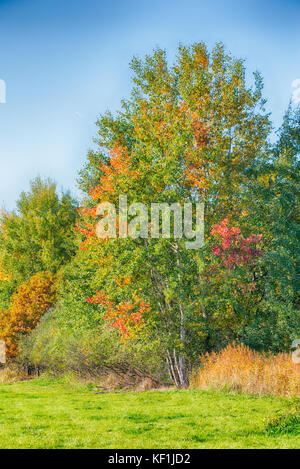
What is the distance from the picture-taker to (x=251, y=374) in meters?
11.2

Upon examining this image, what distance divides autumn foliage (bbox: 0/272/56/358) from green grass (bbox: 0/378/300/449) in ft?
35.1

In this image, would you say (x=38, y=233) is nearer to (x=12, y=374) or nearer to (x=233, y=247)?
(x=12, y=374)

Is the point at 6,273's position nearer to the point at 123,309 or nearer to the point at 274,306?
the point at 123,309

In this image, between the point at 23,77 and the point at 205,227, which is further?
the point at 23,77

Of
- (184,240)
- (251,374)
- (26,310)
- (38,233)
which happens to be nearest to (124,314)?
Result: (184,240)

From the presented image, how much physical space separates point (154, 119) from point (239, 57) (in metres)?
4.94

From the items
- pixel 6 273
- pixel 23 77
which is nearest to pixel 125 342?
pixel 23 77

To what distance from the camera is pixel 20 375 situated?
22250mm

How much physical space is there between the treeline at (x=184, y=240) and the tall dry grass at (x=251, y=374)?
167 cm

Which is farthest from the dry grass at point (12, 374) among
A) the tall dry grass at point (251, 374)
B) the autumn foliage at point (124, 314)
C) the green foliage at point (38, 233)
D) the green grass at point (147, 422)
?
the tall dry grass at point (251, 374)

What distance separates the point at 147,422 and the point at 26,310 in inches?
667

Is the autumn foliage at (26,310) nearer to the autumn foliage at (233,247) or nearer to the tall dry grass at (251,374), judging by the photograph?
the autumn foliage at (233,247)

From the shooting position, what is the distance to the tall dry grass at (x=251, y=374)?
10.6 meters

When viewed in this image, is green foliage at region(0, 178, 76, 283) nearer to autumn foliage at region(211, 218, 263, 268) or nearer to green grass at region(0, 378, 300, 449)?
autumn foliage at region(211, 218, 263, 268)
